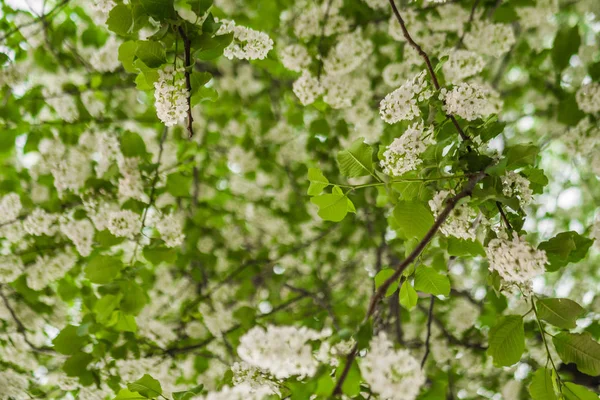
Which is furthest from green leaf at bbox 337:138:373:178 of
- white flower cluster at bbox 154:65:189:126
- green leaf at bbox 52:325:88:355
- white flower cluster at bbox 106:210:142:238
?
green leaf at bbox 52:325:88:355

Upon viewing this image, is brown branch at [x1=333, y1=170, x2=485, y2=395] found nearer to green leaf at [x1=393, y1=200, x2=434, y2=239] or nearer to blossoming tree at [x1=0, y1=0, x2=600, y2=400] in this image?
blossoming tree at [x1=0, y1=0, x2=600, y2=400]

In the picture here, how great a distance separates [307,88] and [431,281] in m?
1.96

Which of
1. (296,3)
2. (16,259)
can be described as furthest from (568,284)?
(16,259)

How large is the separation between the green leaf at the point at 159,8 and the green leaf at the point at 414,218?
1105mm

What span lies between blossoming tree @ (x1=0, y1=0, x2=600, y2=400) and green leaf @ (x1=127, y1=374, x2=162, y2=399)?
0.04 feet

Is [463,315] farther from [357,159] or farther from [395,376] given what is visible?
[395,376]

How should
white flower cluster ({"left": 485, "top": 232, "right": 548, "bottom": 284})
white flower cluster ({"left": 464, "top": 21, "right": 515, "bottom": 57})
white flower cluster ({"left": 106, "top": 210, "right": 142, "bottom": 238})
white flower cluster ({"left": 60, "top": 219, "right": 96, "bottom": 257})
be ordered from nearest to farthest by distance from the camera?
white flower cluster ({"left": 485, "top": 232, "right": 548, "bottom": 284})
white flower cluster ({"left": 106, "top": 210, "right": 142, "bottom": 238})
white flower cluster ({"left": 60, "top": 219, "right": 96, "bottom": 257})
white flower cluster ({"left": 464, "top": 21, "right": 515, "bottom": 57})

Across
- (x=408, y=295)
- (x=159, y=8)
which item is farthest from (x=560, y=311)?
(x=159, y=8)

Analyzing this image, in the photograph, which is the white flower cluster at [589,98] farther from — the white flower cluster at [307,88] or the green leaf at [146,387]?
the green leaf at [146,387]

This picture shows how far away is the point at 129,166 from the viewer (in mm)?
3039

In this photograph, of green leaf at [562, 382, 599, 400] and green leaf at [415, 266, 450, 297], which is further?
green leaf at [415, 266, 450, 297]

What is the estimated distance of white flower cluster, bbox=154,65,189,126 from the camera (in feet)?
6.07

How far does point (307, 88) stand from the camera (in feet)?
11.3

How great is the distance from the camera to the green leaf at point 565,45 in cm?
362
